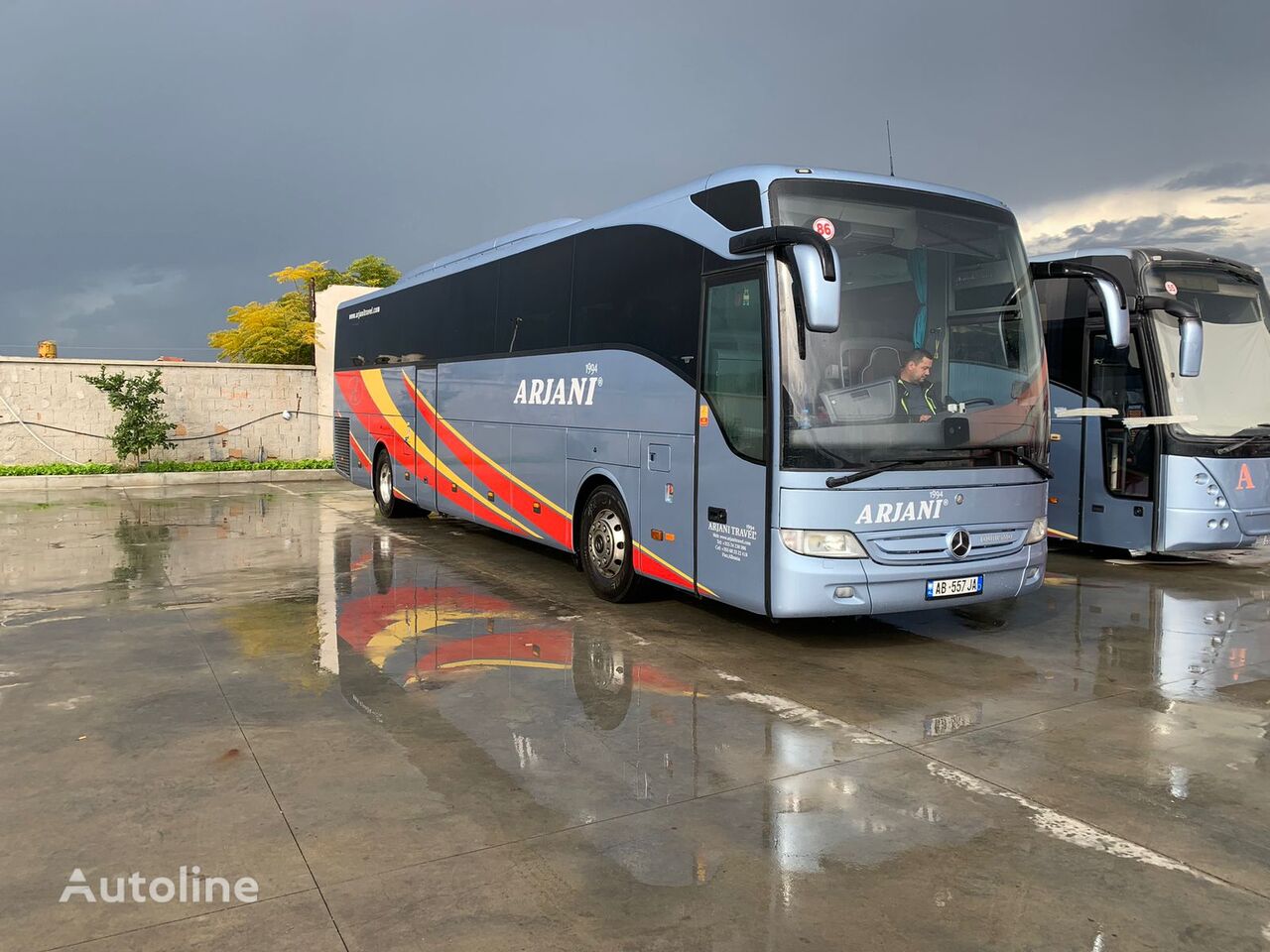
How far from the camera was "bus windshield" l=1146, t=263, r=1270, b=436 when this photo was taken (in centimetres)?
1071

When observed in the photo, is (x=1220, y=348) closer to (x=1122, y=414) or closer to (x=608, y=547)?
(x=1122, y=414)

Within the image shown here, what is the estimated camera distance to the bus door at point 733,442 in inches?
281

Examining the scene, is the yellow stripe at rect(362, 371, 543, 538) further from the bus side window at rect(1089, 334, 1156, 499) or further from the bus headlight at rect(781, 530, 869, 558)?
the bus side window at rect(1089, 334, 1156, 499)

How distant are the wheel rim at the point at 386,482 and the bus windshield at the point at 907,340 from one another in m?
9.78

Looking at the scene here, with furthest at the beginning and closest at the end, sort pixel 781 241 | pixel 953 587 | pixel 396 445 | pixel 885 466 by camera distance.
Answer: pixel 396 445 → pixel 953 587 → pixel 885 466 → pixel 781 241

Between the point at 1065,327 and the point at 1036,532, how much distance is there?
485 centimetres

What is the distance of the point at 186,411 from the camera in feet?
77.3

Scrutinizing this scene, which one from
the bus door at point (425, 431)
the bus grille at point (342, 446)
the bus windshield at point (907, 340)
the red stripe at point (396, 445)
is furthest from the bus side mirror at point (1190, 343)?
the bus grille at point (342, 446)

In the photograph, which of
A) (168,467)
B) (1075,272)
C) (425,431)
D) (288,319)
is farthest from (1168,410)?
(288,319)

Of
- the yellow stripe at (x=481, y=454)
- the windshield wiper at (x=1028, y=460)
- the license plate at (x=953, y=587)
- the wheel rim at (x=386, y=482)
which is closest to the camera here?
the license plate at (x=953, y=587)

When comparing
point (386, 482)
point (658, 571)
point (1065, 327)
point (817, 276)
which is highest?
point (1065, 327)

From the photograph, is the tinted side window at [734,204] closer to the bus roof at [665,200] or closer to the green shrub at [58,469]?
the bus roof at [665,200]

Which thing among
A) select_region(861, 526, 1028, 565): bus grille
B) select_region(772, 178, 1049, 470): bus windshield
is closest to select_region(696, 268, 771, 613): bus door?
select_region(772, 178, 1049, 470): bus windshield

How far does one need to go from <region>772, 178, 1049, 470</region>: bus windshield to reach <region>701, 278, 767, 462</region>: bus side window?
26 cm
